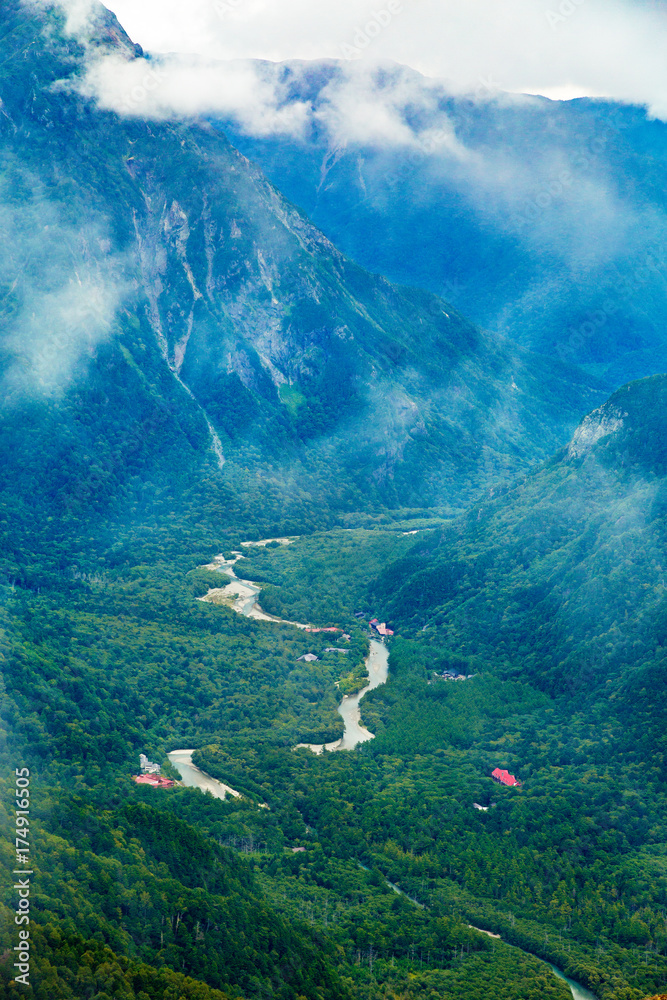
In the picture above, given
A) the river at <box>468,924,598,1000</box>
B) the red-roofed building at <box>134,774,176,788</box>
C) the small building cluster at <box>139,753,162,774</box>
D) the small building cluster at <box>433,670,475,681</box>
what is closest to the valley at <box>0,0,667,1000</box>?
the river at <box>468,924,598,1000</box>

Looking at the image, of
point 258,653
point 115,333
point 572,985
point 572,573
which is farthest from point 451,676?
point 115,333

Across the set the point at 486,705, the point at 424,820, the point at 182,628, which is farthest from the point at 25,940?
the point at 182,628

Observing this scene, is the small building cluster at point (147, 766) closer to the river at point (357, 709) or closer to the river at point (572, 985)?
the river at point (357, 709)

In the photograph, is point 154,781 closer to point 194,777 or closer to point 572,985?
point 194,777

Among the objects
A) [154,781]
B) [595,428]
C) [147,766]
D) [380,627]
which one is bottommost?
[154,781]

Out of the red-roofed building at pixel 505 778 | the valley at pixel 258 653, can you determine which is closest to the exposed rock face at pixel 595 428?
the valley at pixel 258 653

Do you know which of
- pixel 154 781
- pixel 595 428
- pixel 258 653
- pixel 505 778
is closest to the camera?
pixel 154 781
